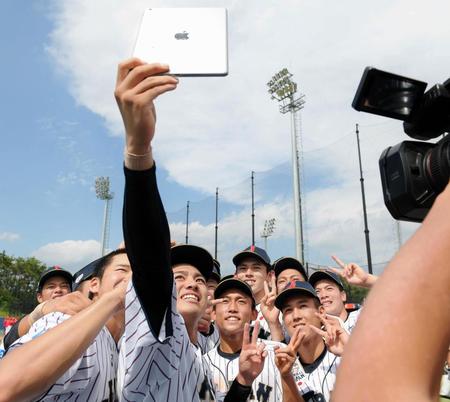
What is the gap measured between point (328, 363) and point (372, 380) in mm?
3176

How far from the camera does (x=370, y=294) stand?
67cm

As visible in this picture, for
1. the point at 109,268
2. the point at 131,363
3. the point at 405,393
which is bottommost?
the point at 131,363

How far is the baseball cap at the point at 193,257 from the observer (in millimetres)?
2439

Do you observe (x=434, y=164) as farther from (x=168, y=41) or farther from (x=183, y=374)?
(x=183, y=374)

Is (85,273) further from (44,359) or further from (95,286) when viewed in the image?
(44,359)

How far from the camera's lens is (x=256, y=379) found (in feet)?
10.8

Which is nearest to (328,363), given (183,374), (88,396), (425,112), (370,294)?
(183,374)

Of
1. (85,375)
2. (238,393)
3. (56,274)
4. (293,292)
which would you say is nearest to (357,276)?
(293,292)

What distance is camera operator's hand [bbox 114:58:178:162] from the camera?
133cm

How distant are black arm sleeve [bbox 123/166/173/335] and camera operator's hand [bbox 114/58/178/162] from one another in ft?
0.58

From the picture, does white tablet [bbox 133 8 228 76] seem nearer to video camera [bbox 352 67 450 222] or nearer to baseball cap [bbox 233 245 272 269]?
video camera [bbox 352 67 450 222]

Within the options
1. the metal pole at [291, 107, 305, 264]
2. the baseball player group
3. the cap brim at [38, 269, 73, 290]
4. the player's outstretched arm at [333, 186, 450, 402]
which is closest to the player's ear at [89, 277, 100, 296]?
the baseball player group

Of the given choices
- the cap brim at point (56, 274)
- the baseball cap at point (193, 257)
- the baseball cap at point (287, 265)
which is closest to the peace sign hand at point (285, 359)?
the baseball cap at point (193, 257)

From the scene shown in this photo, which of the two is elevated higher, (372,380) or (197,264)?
(197,264)
